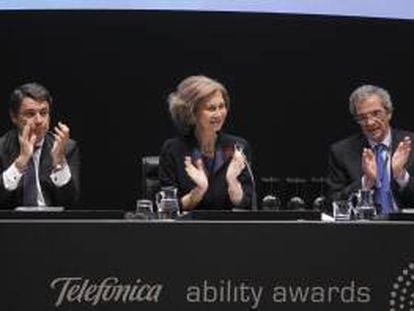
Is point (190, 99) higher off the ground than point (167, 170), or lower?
higher

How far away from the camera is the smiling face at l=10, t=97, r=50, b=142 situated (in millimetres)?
4235

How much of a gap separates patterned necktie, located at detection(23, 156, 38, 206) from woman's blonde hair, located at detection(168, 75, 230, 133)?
79 centimetres

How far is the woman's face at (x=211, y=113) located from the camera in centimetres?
429

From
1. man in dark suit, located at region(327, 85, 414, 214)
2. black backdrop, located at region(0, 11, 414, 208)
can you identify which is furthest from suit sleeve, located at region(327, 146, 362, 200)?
black backdrop, located at region(0, 11, 414, 208)

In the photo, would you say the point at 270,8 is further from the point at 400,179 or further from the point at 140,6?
the point at 400,179

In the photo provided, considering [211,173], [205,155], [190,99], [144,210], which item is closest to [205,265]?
[144,210]

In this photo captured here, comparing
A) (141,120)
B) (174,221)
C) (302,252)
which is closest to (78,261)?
(174,221)

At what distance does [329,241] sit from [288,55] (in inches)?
127

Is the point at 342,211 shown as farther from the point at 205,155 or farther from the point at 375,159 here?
the point at 205,155

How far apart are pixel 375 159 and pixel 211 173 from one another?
84 centimetres

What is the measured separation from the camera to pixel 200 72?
5.70 metres

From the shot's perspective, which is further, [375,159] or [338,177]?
[338,177]

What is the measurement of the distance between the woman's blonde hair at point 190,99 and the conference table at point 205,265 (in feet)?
5.65

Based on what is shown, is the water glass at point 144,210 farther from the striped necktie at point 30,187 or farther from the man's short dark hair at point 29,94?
the man's short dark hair at point 29,94
